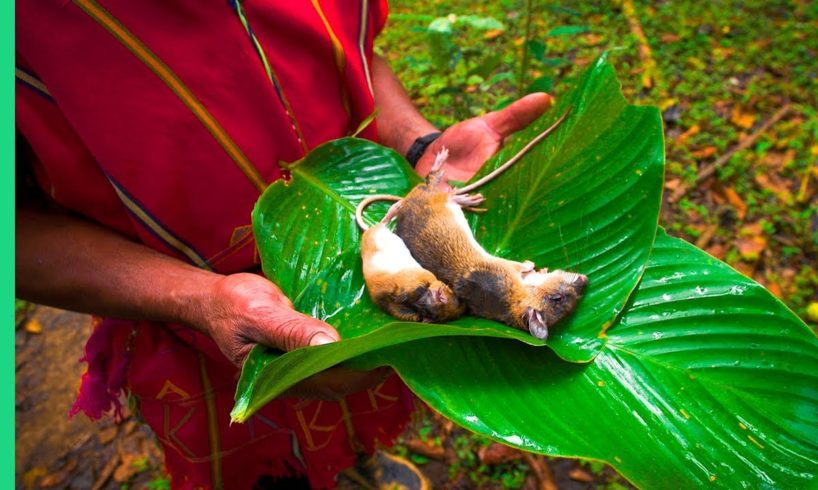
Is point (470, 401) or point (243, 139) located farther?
point (243, 139)

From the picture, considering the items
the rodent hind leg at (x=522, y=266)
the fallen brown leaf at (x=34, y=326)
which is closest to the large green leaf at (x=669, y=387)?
the rodent hind leg at (x=522, y=266)

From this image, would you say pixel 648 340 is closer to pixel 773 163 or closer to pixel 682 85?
pixel 773 163

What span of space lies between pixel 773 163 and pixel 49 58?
143 inches

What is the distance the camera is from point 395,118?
7.31 feet

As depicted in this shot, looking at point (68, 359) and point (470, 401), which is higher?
point (470, 401)

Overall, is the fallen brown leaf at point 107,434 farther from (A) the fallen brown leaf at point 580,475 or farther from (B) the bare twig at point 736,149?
(B) the bare twig at point 736,149

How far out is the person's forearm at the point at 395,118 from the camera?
7.25 feet

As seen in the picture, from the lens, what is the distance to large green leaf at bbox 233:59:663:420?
1444mm

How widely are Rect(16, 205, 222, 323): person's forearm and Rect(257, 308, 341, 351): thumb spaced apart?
357 mm

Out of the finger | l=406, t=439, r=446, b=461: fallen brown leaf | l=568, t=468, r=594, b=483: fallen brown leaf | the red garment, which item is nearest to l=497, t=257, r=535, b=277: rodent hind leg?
the finger

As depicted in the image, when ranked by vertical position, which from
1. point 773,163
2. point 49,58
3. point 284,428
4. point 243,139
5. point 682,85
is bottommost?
point 284,428

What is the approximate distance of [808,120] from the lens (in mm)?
3535

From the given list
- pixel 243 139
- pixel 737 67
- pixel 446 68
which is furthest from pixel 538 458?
pixel 737 67

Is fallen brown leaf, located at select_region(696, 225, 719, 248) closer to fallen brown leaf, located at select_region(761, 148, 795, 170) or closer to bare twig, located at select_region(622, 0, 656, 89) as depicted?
fallen brown leaf, located at select_region(761, 148, 795, 170)
